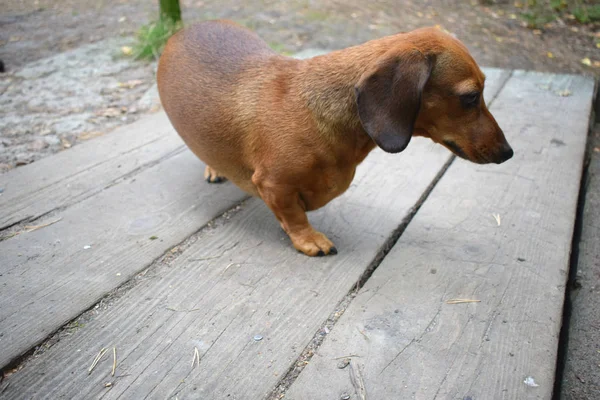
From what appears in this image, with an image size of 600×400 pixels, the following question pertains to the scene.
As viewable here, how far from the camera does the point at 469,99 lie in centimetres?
209

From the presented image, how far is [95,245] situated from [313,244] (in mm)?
942

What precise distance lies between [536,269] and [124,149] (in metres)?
2.33

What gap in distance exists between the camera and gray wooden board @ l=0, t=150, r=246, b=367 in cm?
192

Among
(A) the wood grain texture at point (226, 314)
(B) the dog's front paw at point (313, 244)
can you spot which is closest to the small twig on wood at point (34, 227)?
(A) the wood grain texture at point (226, 314)

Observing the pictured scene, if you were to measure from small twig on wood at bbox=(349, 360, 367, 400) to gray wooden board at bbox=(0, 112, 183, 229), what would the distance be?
1.68 m

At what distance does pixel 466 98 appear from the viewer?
2.08 meters

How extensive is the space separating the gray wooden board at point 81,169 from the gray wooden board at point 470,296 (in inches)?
61.5

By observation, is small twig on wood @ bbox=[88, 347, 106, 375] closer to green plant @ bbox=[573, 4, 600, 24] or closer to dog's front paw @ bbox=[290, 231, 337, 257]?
dog's front paw @ bbox=[290, 231, 337, 257]

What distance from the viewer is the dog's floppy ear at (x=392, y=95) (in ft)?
6.52

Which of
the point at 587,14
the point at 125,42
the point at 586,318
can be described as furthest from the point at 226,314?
the point at 587,14

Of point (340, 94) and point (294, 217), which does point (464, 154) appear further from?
point (294, 217)

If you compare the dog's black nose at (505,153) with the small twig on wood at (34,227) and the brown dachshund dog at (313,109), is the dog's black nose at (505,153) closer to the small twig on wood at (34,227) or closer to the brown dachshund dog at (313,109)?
the brown dachshund dog at (313,109)

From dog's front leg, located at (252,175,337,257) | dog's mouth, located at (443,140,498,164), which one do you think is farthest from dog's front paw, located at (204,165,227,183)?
dog's mouth, located at (443,140,498,164)

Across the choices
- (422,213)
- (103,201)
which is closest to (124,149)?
(103,201)
